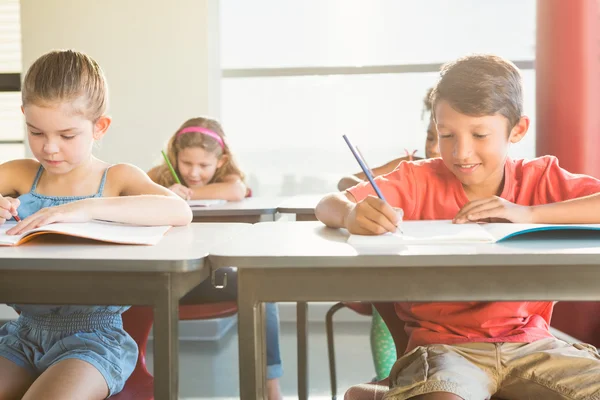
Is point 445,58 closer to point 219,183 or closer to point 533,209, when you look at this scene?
point 219,183

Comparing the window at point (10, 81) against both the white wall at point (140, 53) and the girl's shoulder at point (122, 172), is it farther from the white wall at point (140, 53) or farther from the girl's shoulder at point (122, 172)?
the girl's shoulder at point (122, 172)

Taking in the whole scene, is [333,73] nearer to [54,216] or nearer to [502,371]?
[54,216]

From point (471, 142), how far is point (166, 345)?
761mm

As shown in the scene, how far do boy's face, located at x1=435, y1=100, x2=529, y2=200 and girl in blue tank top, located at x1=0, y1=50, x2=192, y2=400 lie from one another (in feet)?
1.87

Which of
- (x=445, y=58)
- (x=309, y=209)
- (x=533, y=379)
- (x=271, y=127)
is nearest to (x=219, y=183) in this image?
(x=309, y=209)

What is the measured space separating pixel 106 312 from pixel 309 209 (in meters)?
1.06

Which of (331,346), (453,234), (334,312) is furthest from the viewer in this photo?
(331,346)

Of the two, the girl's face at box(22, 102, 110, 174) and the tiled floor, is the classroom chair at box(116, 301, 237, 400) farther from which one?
the tiled floor

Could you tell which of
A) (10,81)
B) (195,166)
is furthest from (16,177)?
(10,81)

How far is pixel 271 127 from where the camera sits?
3.70 metres

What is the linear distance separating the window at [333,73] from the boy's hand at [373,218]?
8.08 feet

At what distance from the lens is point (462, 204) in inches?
58.7

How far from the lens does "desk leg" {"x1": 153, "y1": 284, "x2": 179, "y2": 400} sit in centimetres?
101

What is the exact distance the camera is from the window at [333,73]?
3.60 m
